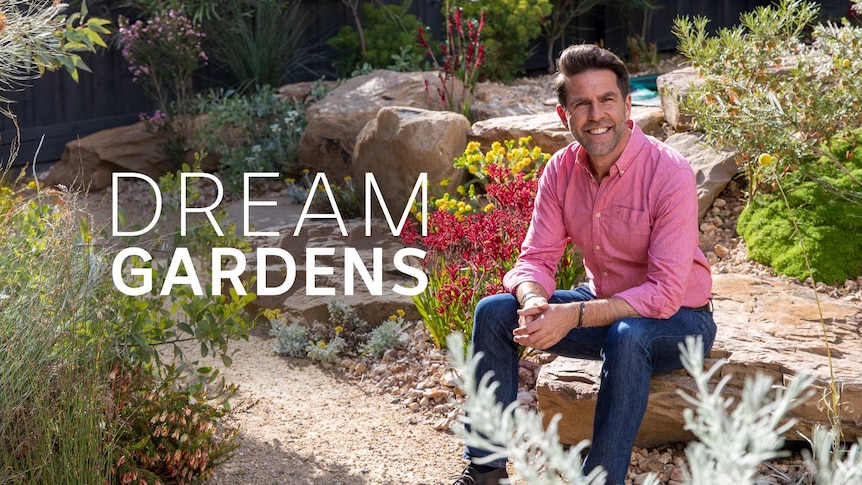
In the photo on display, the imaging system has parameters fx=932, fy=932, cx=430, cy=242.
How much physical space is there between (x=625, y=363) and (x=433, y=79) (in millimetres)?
4488

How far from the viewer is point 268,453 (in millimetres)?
3324

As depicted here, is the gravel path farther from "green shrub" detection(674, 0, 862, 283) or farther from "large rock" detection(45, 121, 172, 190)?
"large rock" detection(45, 121, 172, 190)

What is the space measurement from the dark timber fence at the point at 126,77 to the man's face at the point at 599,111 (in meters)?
5.11

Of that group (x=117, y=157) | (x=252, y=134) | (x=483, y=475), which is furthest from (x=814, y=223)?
(x=117, y=157)

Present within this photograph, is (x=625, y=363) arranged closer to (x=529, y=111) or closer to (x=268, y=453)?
(x=268, y=453)

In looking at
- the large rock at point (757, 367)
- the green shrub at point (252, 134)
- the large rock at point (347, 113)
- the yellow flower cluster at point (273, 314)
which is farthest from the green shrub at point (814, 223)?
the green shrub at point (252, 134)

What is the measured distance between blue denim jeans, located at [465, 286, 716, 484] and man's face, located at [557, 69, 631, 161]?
0.50 meters

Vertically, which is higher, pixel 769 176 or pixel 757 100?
pixel 757 100

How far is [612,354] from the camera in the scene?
8.25 ft

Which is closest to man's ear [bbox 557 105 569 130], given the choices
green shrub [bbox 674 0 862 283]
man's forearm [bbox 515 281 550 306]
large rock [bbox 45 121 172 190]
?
man's forearm [bbox 515 281 550 306]

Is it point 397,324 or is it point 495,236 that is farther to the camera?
point 397,324

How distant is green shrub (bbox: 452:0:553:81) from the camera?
7.55 meters

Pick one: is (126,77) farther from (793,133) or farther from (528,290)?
(528,290)

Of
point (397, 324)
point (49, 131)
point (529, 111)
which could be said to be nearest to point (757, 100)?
point (397, 324)
